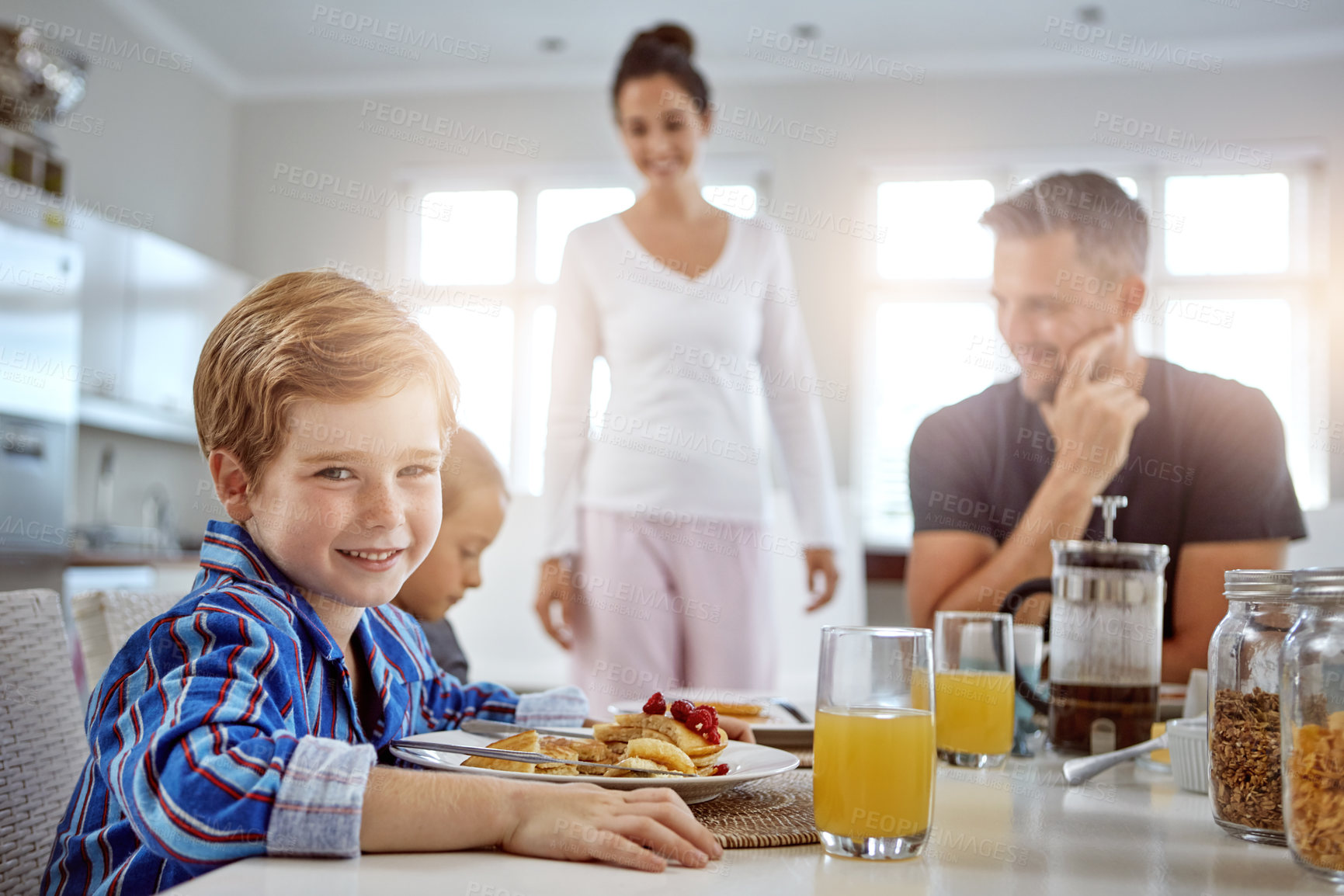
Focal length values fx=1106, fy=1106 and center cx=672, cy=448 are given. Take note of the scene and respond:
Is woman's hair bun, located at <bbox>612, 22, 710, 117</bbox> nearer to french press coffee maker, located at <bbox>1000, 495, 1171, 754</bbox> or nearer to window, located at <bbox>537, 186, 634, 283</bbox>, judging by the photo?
french press coffee maker, located at <bbox>1000, 495, 1171, 754</bbox>

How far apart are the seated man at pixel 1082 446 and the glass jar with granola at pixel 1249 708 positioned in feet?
2.93

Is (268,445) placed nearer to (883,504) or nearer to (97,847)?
(97,847)

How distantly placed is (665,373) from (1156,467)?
0.98 meters

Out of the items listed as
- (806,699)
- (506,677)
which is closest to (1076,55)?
(506,677)

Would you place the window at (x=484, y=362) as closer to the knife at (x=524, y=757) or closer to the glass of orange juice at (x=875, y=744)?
the knife at (x=524, y=757)

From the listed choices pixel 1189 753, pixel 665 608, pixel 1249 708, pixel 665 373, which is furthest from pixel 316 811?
pixel 665 373

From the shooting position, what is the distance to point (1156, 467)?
1.72 meters

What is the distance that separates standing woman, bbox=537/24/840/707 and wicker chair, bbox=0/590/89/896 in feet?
4.35

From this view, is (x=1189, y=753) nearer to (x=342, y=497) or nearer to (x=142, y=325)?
(x=342, y=497)

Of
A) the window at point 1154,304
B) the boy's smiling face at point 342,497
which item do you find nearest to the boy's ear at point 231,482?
the boy's smiling face at point 342,497

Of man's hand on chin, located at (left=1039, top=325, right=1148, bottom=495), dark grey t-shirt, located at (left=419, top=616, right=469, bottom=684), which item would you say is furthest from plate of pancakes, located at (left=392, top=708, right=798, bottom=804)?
man's hand on chin, located at (left=1039, top=325, right=1148, bottom=495)

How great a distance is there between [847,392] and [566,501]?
111 inches

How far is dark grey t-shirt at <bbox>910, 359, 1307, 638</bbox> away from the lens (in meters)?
1.66

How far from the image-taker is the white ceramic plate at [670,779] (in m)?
0.66
